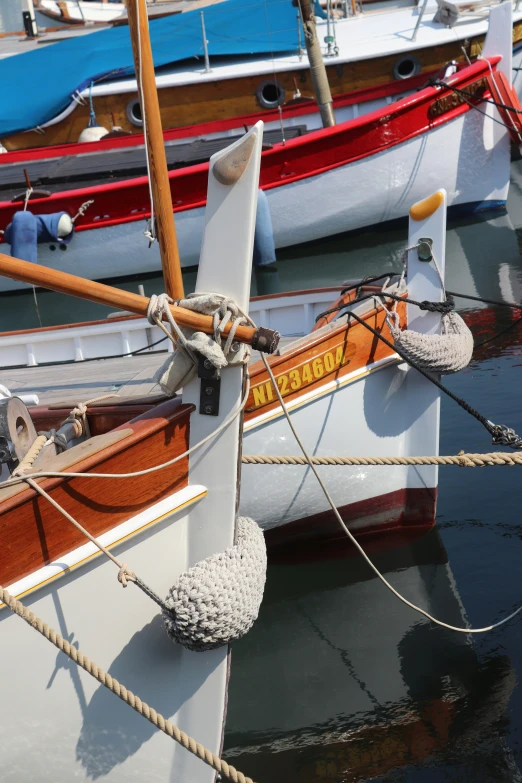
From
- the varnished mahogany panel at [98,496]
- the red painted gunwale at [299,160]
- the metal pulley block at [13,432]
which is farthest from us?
the red painted gunwale at [299,160]

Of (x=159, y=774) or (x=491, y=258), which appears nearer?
(x=159, y=774)

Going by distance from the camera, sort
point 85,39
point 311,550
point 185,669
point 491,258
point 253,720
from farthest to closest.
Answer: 1. point 85,39
2. point 491,258
3. point 311,550
4. point 253,720
5. point 185,669

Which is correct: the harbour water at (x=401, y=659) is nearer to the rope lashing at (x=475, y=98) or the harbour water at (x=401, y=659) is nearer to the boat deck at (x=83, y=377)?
the boat deck at (x=83, y=377)

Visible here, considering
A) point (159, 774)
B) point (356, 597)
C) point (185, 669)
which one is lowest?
point (356, 597)

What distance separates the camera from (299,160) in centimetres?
1195

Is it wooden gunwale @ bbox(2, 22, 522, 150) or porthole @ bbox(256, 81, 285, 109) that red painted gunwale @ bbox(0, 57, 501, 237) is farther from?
porthole @ bbox(256, 81, 285, 109)

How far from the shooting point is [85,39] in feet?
50.8

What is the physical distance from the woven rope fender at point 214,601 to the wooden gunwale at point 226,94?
41.4 feet

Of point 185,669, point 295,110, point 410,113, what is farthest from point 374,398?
point 295,110

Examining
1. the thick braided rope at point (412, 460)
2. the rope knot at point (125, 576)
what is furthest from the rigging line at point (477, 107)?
the rope knot at point (125, 576)

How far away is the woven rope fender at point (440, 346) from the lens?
5.09m

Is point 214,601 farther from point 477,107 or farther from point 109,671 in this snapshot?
point 477,107

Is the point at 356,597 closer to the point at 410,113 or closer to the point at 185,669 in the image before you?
the point at 185,669

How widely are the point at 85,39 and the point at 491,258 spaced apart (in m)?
8.77
